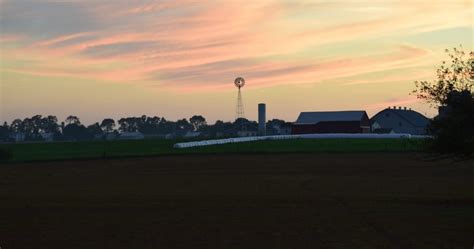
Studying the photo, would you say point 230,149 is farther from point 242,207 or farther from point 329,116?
point 329,116

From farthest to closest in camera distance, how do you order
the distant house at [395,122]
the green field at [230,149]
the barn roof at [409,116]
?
the barn roof at [409,116]
the distant house at [395,122]
the green field at [230,149]

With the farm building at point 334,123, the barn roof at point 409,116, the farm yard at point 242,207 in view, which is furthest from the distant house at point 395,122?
the farm yard at point 242,207

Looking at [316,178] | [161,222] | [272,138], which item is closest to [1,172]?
[316,178]

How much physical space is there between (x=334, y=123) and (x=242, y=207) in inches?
4428

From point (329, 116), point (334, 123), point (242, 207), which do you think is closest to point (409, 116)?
point (329, 116)

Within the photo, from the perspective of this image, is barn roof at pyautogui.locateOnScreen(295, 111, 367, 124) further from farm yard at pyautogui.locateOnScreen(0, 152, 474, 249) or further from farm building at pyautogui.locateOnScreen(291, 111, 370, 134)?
farm yard at pyautogui.locateOnScreen(0, 152, 474, 249)

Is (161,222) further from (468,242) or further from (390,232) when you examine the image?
(468,242)

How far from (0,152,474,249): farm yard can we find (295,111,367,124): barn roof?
8849 centimetres

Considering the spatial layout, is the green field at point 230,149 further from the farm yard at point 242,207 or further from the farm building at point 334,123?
the farm building at point 334,123

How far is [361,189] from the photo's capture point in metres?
31.2

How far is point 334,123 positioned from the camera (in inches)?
5305

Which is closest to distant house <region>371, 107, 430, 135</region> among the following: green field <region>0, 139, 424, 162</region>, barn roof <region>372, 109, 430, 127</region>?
barn roof <region>372, 109, 430, 127</region>

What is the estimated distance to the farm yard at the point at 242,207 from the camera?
17.0 meters

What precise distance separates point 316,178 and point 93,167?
2050 centimetres
